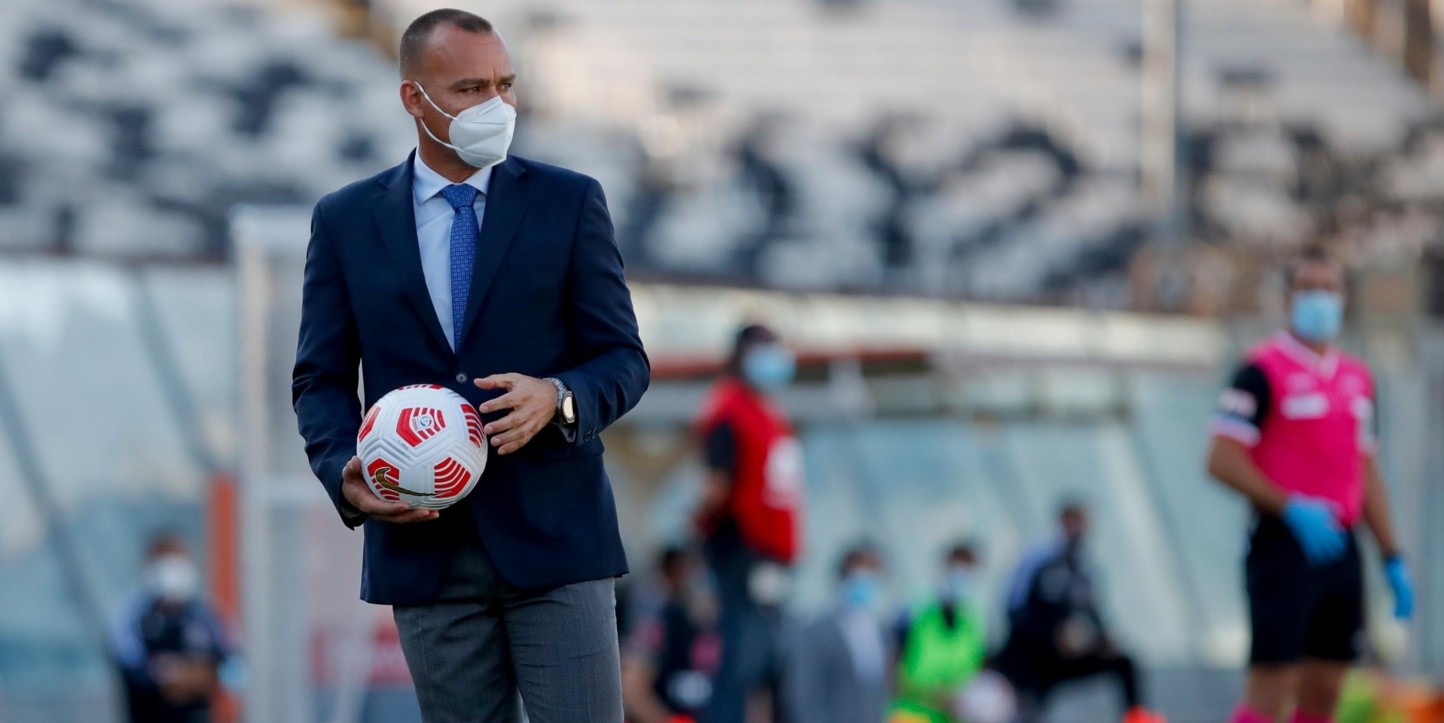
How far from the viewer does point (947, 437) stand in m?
22.5

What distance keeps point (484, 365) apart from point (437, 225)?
0.94 feet

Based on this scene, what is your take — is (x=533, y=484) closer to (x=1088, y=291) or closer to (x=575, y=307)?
(x=575, y=307)

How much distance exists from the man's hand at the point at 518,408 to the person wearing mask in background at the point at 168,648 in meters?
9.55

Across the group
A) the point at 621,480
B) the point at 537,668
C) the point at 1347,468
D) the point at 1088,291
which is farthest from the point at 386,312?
the point at 1088,291

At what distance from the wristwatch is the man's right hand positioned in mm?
261

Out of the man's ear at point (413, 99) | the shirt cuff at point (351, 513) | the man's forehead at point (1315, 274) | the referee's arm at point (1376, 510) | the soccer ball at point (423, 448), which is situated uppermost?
the man's ear at point (413, 99)

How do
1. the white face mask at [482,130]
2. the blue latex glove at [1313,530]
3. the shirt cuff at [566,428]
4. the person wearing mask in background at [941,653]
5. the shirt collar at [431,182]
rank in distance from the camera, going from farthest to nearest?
the person wearing mask in background at [941,653] → the blue latex glove at [1313,530] → the shirt collar at [431,182] → the white face mask at [482,130] → the shirt cuff at [566,428]

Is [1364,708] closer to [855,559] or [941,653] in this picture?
[941,653]

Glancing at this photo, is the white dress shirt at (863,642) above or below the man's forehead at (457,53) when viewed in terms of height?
below

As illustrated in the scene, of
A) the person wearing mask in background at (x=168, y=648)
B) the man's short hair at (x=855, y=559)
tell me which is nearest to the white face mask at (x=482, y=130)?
the person wearing mask in background at (x=168, y=648)

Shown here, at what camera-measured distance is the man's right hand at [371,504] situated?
3.61 m

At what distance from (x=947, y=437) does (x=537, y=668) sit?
19.0 meters

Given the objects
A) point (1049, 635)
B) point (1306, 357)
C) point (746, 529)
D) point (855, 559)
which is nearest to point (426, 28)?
point (1306, 357)

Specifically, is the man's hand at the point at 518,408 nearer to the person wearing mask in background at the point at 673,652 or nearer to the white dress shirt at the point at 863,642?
the person wearing mask in background at the point at 673,652
